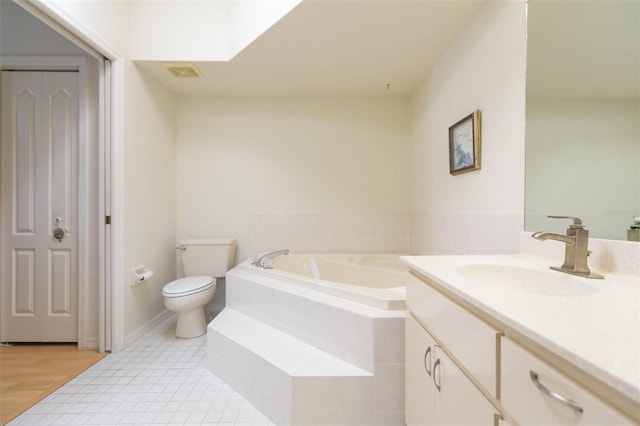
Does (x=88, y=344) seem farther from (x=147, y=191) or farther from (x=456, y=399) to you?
(x=456, y=399)

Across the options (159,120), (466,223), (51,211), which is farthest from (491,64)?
(51,211)

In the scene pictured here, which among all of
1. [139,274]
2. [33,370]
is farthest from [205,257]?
[33,370]

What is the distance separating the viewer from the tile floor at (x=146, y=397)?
1.33m

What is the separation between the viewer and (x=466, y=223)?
1.68 meters

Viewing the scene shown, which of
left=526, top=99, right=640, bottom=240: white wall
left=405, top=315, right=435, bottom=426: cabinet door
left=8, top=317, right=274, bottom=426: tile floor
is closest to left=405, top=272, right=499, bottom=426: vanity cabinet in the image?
left=405, top=315, right=435, bottom=426: cabinet door

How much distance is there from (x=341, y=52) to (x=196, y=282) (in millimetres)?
2064

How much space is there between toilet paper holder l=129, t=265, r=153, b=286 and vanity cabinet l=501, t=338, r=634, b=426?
230 centimetres

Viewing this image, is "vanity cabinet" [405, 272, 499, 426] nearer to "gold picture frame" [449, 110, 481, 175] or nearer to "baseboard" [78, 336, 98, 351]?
"gold picture frame" [449, 110, 481, 175]

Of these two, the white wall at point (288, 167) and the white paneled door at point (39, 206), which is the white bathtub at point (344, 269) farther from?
the white paneled door at point (39, 206)

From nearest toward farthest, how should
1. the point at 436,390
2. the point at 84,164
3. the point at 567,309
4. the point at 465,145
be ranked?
the point at 567,309 → the point at 436,390 → the point at 465,145 → the point at 84,164

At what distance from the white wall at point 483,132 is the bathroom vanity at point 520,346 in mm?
413

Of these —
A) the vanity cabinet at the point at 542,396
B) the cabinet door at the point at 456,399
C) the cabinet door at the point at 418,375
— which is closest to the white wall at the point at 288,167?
the cabinet door at the point at 418,375

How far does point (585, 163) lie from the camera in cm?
99

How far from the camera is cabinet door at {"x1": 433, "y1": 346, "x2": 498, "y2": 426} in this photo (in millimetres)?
638
